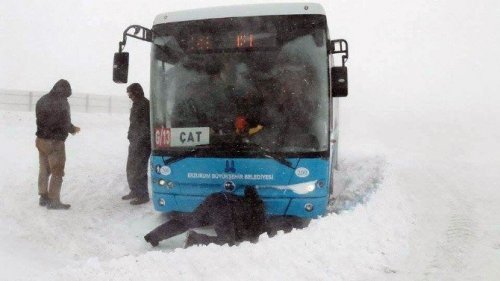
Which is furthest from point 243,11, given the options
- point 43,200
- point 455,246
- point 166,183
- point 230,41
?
point 43,200

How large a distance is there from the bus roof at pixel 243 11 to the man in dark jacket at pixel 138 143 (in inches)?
73.2

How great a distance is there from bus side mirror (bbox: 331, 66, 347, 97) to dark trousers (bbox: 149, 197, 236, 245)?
2262mm

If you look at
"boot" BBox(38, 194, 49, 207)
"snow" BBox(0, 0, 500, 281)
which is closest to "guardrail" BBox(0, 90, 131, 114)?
"snow" BBox(0, 0, 500, 281)

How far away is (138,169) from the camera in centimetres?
840

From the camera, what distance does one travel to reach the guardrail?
27250 mm

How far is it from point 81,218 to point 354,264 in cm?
421

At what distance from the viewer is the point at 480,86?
152 feet

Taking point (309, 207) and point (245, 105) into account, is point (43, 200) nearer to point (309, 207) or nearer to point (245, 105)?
point (245, 105)

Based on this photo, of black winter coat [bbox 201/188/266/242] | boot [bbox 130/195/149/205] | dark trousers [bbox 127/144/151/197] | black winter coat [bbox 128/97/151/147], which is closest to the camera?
black winter coat [bbox 201/188/266/242]

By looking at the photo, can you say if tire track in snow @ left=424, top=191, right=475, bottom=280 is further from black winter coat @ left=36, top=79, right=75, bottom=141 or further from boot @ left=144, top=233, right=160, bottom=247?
black winter coat @ left=36, top=79, right=75, bottom=141

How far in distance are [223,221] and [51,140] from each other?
367 centimetres

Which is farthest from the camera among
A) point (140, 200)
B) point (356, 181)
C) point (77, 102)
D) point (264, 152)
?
point (77, 102)

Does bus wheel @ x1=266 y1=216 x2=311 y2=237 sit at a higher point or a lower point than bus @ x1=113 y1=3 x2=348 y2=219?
lower

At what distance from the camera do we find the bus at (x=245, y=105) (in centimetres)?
651
